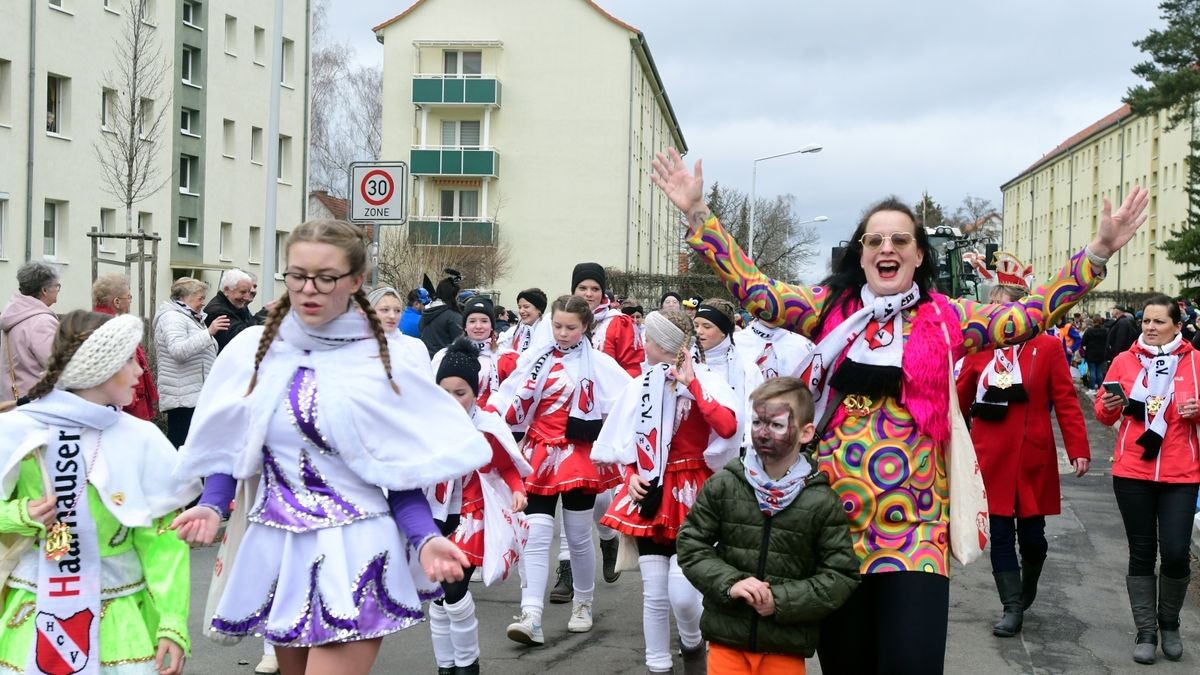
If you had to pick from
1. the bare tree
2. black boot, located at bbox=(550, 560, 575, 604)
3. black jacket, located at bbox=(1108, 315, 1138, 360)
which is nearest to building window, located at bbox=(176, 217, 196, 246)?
the bare tree

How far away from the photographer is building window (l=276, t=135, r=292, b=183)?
146 feet

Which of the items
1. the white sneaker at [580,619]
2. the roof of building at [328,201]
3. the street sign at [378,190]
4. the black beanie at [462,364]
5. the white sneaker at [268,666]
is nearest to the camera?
the black beanie at [462,364]

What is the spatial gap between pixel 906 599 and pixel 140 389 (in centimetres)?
673

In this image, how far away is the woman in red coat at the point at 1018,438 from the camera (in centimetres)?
746

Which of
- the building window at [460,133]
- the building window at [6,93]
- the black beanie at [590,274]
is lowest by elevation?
the black beanie at [590,274]

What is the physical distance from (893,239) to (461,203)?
5029 cm

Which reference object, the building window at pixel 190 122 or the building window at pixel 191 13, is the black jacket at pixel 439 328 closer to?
the building window at pixel 190 122

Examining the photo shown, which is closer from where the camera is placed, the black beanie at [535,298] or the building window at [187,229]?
the black beanie at [535,298]

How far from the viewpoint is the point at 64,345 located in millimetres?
3881

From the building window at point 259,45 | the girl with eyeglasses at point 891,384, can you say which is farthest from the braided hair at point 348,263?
the building window at point 259,45

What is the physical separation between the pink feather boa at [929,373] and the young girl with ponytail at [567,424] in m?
3.28

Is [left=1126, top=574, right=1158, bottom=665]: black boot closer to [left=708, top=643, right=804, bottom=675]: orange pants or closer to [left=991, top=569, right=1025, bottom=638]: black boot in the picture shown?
[left=991, top=569, right=1025, bottom=638]: black boot

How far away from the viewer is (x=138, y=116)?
76.6 ft

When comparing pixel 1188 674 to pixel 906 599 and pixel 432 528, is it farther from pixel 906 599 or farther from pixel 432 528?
pixel 432 528
